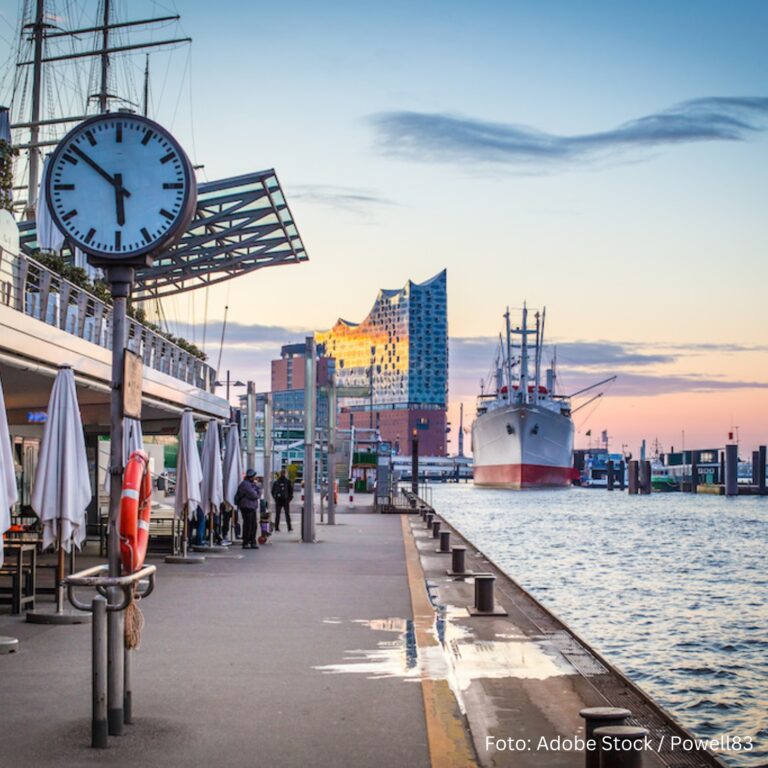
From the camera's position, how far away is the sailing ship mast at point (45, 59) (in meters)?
52.8

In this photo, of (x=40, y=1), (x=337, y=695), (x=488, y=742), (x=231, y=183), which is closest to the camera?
(x=488, y=742)

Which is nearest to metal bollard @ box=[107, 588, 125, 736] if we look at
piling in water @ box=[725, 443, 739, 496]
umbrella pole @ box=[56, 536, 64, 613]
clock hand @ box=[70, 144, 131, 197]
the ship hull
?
clock hand @ box=[70, 144, 131, 197]

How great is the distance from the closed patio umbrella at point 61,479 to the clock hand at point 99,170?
6232 millimetres

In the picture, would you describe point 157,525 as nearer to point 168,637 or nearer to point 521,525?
point 168,637

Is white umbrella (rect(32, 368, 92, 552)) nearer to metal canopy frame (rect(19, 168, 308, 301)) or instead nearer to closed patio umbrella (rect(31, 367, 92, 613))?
closed patio umbrella (rect(31, 367, 92, 613))

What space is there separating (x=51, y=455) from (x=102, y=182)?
254 inches

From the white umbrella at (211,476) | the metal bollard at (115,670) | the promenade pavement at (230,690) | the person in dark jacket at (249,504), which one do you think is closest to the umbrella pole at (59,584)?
the promenade pavement at (230,690)

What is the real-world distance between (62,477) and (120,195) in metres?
6.55

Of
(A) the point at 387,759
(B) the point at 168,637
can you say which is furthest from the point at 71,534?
(A) the point at 387,759

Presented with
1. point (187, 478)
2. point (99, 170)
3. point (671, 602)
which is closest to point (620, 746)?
point (99, 170)

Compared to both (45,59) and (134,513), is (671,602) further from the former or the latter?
(45,59)

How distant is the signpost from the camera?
8.38 meters

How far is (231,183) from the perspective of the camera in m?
26.8

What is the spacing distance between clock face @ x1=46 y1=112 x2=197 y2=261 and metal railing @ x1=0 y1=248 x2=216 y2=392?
7394 mm
